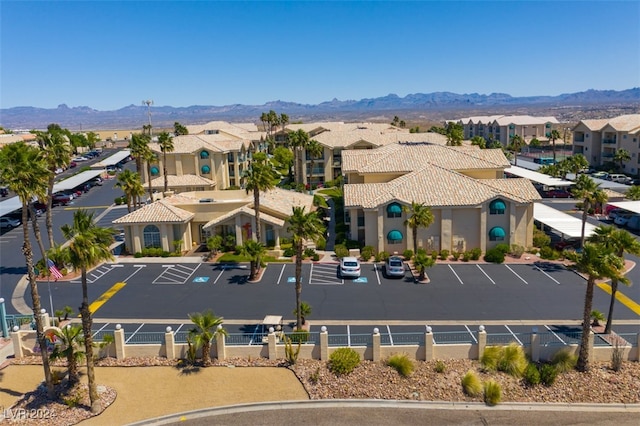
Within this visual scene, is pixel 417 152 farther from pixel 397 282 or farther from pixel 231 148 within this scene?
pixel 231 148

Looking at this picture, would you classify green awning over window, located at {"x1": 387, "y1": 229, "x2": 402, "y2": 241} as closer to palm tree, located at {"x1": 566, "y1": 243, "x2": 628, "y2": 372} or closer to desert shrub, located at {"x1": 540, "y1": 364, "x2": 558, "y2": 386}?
palm tree, located at {"x1": 566, "y1": 243, "x2": 628, "y2": 372}

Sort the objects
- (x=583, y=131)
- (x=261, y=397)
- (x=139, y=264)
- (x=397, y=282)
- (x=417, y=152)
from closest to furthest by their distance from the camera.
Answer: (x=261, y=397)
(x=397, y=282)
(x=139, y=264)
(x=417, y=152)
(x=583, y=131)

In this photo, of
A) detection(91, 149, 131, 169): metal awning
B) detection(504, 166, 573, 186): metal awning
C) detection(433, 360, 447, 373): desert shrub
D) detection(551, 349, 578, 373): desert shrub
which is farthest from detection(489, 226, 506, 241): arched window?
detection(91, 149, 131, 169): metal awning

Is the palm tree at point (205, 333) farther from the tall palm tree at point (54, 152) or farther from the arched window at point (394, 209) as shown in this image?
the arched window at point (394, 209)

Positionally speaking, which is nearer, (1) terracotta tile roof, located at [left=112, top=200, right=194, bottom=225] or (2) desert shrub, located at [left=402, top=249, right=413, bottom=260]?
(2) desert shrub, located at [left=402, top=249, right=413, bottom=260]

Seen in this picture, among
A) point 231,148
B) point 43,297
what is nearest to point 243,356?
point 43,297

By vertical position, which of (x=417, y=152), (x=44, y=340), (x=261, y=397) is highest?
(x=417, y=152)

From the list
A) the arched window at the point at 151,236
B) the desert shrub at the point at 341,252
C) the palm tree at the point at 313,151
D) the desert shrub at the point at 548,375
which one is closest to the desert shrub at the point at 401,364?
the desert shrub at the point at 548,375

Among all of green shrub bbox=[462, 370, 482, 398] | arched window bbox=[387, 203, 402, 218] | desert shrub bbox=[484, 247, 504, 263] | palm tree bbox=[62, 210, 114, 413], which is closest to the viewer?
palm tree bbox=[62, 210, 114, 413]
